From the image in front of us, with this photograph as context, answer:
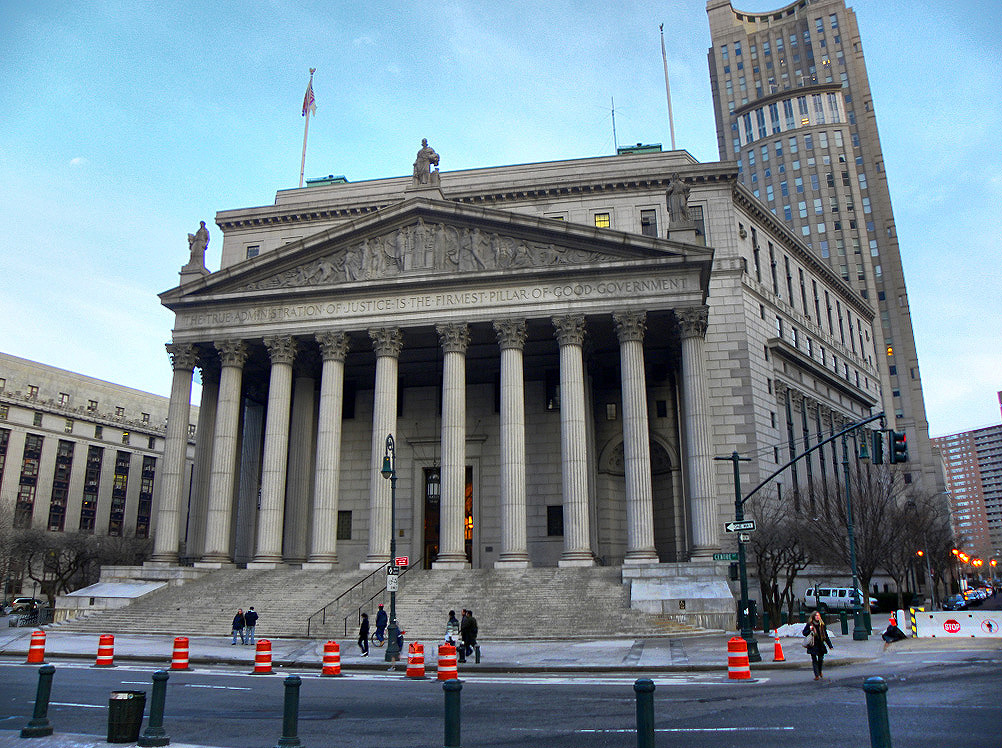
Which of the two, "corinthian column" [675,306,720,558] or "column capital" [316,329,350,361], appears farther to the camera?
"column capital" [316,329,350,361]

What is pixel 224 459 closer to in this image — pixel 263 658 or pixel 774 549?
pixel 263 658

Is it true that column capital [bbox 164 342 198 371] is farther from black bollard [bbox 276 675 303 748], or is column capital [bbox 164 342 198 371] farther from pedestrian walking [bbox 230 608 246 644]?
black bollard [bbox 276 675 303 748]

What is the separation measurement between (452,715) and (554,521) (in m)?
37.5

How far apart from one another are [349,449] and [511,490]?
15448 mm

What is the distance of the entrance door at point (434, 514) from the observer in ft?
155

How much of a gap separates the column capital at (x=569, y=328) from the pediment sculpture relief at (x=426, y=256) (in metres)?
2.81

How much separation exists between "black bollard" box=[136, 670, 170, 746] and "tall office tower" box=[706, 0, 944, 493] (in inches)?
3760

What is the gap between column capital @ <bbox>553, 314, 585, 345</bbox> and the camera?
131 ft

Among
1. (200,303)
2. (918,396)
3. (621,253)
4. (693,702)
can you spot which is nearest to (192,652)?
(693,702)

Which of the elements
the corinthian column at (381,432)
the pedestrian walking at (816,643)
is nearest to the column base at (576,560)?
the corinthian column at (381,432)

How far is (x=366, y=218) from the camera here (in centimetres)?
4250

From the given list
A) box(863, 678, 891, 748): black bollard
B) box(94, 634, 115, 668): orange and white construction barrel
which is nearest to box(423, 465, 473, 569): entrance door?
Result: box(94, 634, 115, 668): orange and white construction barrel

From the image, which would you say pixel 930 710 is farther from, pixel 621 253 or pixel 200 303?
pixel 200 303

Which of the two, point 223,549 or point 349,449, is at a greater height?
point 349,449
